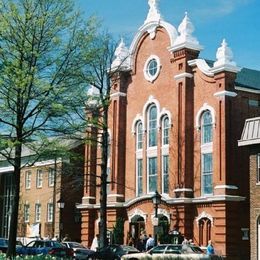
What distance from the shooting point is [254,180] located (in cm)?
3653

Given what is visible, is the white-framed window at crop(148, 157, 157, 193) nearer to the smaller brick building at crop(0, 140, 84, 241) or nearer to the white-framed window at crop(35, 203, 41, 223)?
the smaller brick building at crop(0, 140, 84, 241)

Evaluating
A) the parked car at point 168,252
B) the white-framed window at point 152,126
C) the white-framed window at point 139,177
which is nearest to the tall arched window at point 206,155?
the white-framed window at point 152,126

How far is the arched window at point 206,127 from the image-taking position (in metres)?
43.7

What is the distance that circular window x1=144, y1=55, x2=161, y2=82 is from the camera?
48.5m

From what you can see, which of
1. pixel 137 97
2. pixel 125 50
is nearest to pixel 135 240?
pixel 137 97

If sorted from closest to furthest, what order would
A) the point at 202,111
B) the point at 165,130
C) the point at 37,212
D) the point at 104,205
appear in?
the point at 104,205 → the point at 202,111 → the point at 165,130 → the point at 37,212

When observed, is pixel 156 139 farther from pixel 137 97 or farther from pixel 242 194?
pixel 242 194

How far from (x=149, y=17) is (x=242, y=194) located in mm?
16010

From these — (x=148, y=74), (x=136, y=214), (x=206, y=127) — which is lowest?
(x=136, y=214)

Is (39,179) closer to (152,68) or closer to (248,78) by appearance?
(152,68)

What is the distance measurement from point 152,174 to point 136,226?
409cm

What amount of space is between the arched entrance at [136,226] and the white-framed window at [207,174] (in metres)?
6.61

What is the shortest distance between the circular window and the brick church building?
75 millimetres

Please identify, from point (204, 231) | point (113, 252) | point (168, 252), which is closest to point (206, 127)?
point (204, 231)
